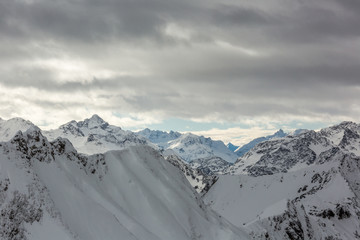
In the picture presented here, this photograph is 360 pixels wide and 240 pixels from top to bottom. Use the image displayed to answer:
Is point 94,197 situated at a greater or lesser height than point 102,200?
greater

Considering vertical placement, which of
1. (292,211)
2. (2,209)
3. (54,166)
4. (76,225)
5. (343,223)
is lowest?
(343,223)

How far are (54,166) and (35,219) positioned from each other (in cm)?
2231

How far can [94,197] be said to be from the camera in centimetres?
8912

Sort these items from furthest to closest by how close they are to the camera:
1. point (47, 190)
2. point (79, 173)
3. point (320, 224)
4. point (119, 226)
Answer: point (320, 224), point (79, 173), point (119, 226), point (47, 190)

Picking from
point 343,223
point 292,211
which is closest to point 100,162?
point 292,211

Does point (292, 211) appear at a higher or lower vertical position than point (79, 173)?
lower

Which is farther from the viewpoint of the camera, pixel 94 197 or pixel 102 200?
pixel 102 200

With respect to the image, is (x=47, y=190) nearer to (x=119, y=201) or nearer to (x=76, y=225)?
(x=76, y=225)

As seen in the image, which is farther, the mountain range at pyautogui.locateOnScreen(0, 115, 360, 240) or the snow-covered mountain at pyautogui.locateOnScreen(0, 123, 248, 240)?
the mountain range at pyautogui.locateOnScreen(0, 115, 360, 240)

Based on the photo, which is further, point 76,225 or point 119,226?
point 119,226

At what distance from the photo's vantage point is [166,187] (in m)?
115

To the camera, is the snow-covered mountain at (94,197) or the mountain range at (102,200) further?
the mountain range at (102,200)

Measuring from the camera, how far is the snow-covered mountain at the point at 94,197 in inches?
2464

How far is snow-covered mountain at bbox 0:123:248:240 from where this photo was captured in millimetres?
62594
